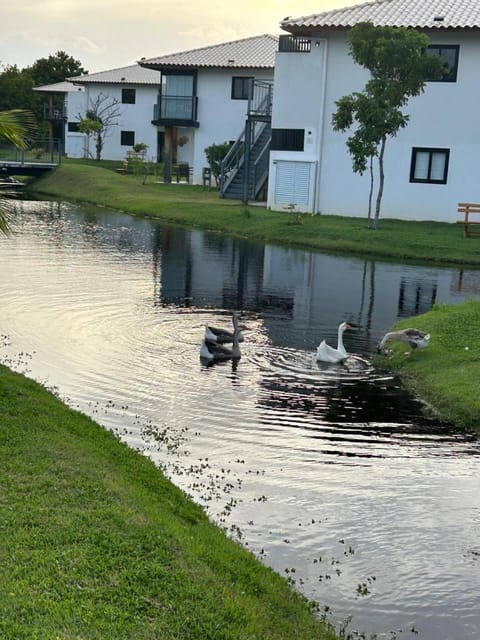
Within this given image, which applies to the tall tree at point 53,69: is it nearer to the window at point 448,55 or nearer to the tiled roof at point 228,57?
the tiled roof at point 228,57

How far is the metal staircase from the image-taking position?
45.8 meters

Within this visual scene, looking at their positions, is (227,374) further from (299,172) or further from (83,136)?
(83,136)

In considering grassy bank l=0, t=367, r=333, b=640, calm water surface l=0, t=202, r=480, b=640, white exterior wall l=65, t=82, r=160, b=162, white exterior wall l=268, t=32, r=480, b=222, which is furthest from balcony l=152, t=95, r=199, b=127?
grassy bank l=0, t=367, r=333, b=640

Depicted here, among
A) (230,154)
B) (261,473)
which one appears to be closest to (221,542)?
(261,473)

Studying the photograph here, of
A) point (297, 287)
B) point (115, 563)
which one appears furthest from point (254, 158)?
point (115, 563)

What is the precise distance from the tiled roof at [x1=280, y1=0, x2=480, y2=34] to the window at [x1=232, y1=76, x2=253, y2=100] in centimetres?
1598

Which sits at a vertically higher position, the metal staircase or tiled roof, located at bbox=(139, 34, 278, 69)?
tiled roof, located at bbox=(139, 34, 278, 69)

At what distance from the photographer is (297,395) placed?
47.4 ft

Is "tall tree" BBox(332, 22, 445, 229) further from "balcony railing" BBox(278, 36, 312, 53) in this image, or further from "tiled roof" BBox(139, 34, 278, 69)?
"tiled roof" BBox(139, 34, 278, 69)

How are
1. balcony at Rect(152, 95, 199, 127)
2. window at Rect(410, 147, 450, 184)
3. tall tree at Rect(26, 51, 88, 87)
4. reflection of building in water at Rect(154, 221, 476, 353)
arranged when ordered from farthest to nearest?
1. tall tree at Rect(26, 51, 88, 87)
2. balcony at Rect(152, 95, 199, 127)
3. window at Rect(410, 147, 450, 184)
4. reflection of building in water at Rect(154, 221, 476, 353)

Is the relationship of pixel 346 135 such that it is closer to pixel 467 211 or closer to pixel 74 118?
pixel 467 211

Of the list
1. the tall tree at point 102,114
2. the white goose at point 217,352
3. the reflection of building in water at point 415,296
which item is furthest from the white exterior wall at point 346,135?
the tall tree at point 102,114

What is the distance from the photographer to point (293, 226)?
36281 millimetres

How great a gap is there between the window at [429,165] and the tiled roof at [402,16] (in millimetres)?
4849
